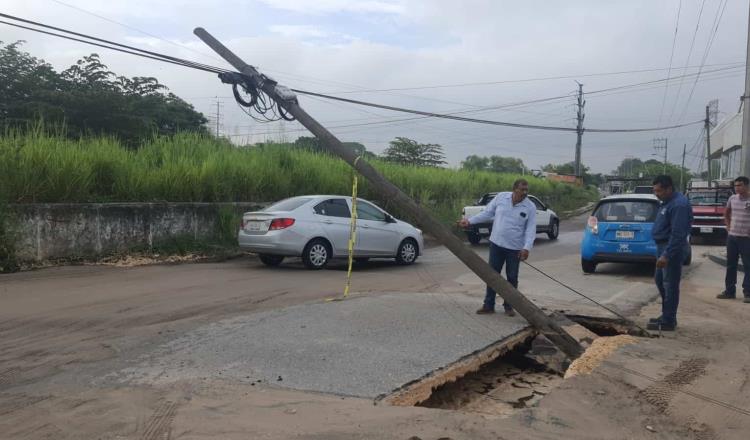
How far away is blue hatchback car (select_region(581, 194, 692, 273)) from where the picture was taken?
38.5 ft

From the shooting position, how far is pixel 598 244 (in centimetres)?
1203

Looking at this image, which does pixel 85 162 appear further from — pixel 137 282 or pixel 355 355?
pixel 355 355

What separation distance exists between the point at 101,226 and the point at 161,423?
9.53 m

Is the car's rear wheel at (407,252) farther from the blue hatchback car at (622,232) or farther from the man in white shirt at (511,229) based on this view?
the man in white shirt at (511,229)

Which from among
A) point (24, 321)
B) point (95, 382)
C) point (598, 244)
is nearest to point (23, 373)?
point (95, 382)

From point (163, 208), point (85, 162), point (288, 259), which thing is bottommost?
point (288, 259)

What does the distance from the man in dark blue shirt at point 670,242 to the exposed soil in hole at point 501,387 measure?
180cm

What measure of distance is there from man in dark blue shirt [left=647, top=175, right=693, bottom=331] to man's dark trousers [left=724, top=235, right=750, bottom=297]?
9.75 feet

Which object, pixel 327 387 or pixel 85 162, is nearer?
pixel 327 387

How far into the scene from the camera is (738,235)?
939 cm

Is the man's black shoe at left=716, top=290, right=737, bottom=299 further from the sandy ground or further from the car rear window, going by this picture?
the car rear window

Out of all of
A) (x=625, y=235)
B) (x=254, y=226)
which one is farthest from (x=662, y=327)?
(x=254, y=226)

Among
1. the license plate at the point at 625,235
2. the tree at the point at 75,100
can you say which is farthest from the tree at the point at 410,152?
the license plate at the point at 625,235

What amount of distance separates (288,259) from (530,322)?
8.51 metres
